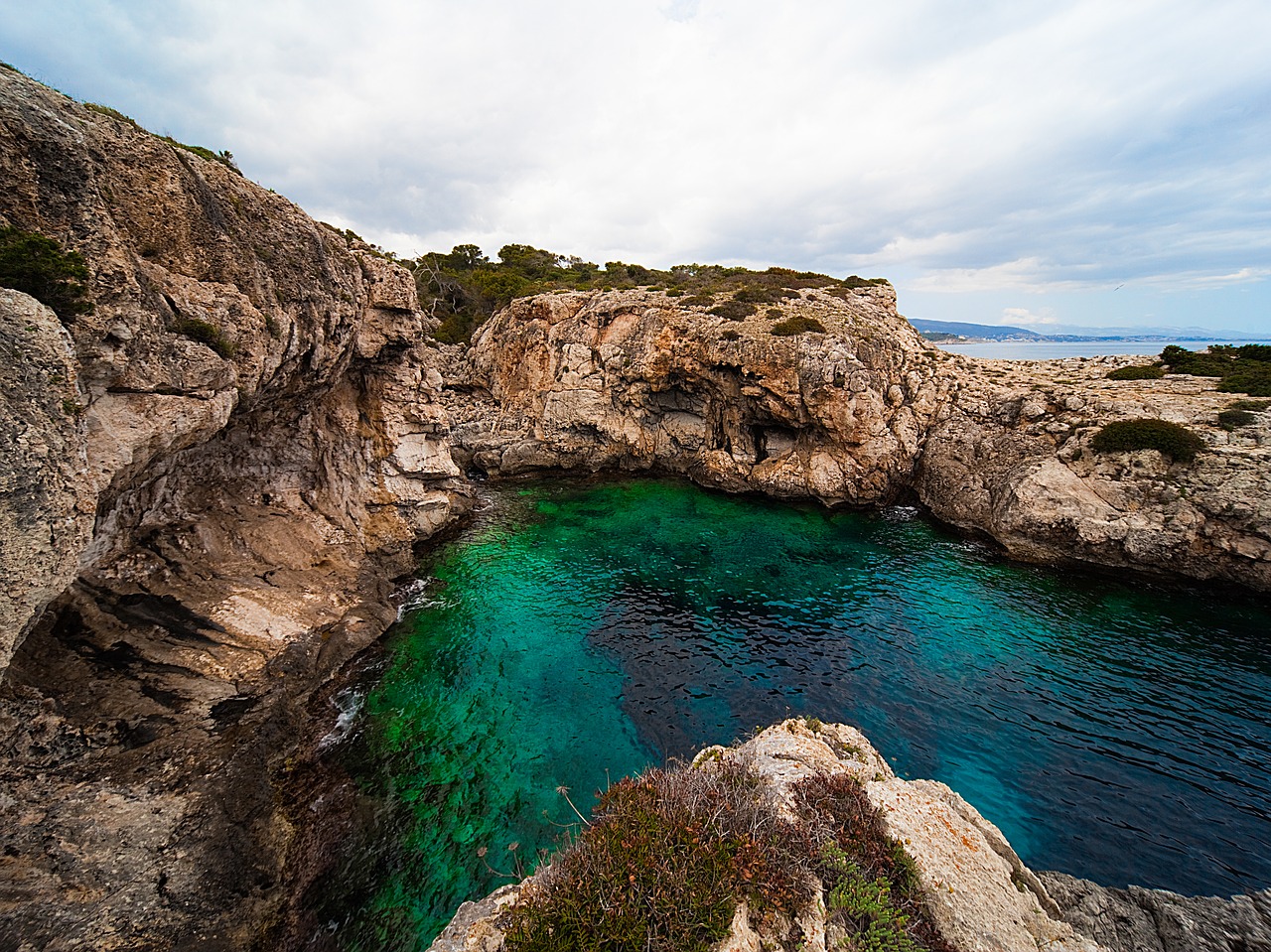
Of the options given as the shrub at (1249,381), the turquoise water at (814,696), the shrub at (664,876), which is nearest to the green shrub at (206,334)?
the turquoise water at (814,696)

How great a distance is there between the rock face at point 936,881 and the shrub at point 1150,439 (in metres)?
22.5

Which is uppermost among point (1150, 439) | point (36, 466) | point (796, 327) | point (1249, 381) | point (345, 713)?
point (796, 327)

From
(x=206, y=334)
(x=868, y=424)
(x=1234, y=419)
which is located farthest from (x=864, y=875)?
(x=1234, y=419)

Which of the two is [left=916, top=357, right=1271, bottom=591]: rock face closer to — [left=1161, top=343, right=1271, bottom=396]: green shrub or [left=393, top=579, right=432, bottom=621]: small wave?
[left=1161, top=343, right=1271, bottom=396]: green shrub

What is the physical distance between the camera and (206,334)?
449 inches

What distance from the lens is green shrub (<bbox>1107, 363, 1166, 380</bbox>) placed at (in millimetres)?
28297

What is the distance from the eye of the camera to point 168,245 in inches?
446

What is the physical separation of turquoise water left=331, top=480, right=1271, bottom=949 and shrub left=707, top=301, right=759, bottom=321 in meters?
17.2

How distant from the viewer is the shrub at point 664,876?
16.6ft

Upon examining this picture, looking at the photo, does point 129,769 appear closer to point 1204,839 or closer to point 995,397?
point 1204,839

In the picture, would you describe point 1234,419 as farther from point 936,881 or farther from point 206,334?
point 206,334

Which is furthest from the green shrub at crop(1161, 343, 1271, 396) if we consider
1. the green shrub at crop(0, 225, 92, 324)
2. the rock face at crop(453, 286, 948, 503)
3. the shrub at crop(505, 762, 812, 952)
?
the green shrub at crop(0, 225, 92, 324)

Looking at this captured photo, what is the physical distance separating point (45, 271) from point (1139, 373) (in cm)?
4474

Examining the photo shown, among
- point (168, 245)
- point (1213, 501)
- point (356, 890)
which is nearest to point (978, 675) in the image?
point (1213, 501)
